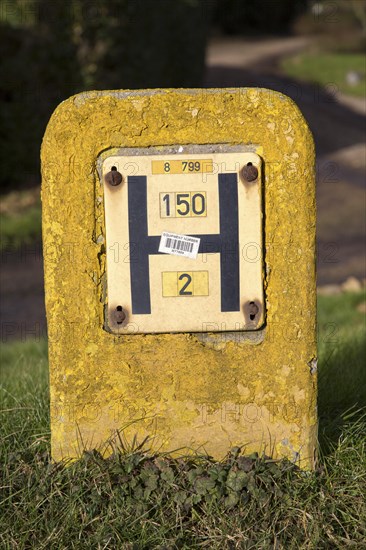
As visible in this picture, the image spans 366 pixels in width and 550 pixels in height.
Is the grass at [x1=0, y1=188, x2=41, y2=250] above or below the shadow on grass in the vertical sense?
above

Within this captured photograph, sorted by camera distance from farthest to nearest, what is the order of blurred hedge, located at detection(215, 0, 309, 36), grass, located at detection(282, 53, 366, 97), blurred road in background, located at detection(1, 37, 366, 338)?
blurred hedge, located at detection(215, 0, 309, 36) < grass, located at detection(282, 53, 366, 97) < blurred road in background, located at detection(1, 37, 366, 338)

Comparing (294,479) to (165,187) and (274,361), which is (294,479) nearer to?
(274,361)

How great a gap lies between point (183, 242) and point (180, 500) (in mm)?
819

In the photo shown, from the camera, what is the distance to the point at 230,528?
2432mm

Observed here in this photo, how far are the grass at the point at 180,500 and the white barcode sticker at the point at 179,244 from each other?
676 mm

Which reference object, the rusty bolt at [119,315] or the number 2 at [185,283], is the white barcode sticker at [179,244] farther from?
the rusty bolt at [119,315]

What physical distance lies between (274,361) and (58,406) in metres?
0.73

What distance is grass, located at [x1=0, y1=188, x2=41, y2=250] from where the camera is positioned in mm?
8586

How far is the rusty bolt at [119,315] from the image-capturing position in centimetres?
262

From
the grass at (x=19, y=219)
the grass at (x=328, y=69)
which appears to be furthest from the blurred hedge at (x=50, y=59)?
the grass at (x=328, y=69)

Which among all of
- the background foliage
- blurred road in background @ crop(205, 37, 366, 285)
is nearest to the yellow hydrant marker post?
blurred road in background @ crop(205, 37, 366, 285)

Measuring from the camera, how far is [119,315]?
8.59 feet

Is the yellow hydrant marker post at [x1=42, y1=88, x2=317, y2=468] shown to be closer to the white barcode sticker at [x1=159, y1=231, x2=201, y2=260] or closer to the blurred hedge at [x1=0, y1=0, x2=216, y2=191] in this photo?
the white barcode sticker at [x1=159, y1=231, x2=201, y2=260]

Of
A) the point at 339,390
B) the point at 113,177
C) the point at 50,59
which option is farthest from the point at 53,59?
the point at 113,177
